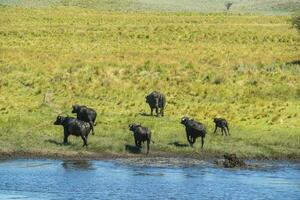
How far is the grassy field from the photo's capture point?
42.0 m

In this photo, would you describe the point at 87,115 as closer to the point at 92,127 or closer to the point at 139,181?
the point at 92,127

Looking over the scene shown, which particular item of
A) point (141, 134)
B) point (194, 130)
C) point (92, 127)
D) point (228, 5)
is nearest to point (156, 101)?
point (92, 127)

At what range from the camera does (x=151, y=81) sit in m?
61.7

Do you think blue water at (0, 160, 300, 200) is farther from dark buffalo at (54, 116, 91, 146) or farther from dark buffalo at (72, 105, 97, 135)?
dark buffalo at (72, 105, 97, 135)

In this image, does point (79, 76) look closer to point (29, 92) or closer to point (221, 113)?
point (29, 92)

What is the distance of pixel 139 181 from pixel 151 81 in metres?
29.3

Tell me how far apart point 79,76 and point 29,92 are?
25.1 feet

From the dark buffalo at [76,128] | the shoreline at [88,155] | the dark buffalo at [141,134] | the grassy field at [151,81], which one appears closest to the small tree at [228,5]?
the grassy field at [151,81]

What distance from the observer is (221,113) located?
50.4 meters

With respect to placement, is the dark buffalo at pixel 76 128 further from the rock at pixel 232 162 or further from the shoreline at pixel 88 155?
the rock at pixel 232 162

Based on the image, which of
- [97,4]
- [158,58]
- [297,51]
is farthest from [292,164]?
[97,4]

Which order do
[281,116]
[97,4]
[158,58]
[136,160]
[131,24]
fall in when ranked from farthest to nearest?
[97,4] < [131,24] < [158,58] < [281,116] < [136,160]

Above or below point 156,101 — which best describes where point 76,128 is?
below

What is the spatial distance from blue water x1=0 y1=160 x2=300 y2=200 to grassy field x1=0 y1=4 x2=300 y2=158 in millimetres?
3287
